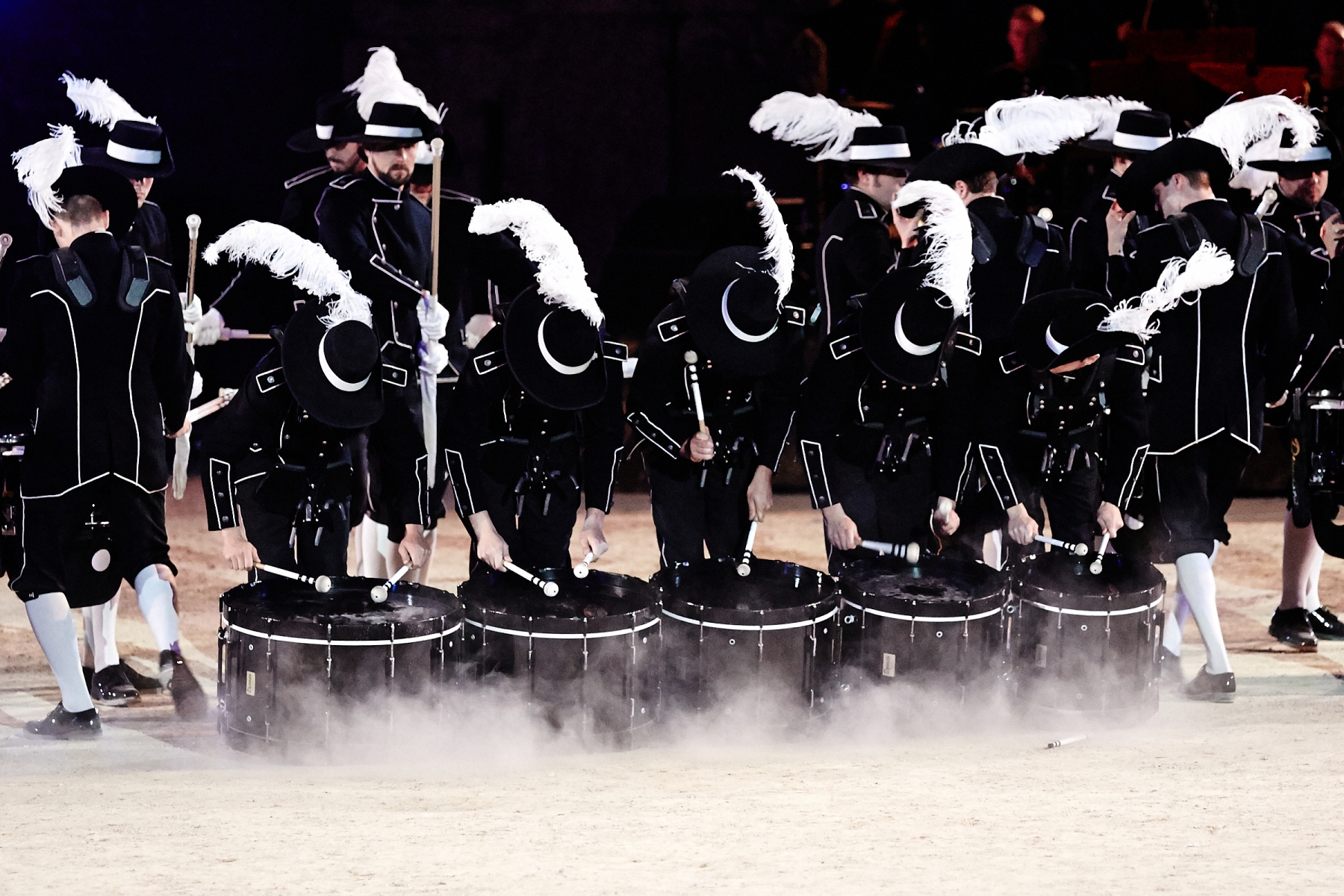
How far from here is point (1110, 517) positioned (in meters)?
6.44

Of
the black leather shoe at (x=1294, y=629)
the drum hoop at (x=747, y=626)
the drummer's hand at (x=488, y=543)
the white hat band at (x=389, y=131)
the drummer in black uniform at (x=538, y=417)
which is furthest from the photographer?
the black leather shoe at (x=1294, y=629)

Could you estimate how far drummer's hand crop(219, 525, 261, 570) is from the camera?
5773 millimetres

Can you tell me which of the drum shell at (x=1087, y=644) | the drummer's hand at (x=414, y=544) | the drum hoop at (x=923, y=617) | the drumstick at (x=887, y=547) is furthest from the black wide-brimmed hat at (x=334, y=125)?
the drum shell at (x=1087, y=644)

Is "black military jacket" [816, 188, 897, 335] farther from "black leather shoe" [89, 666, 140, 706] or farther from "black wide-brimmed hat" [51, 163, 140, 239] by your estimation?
"black leather shoe" [89, 666, 140, 706]

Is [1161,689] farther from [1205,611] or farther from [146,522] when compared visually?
[146,522]

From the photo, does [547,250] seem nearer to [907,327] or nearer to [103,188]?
[907,327]

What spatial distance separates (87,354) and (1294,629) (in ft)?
16.2

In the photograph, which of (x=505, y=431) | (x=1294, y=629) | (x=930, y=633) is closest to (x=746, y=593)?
(x=930, y=633)

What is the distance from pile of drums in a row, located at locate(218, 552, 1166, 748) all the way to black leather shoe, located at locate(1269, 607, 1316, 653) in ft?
4.88

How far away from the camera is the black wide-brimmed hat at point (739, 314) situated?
19.7 ft

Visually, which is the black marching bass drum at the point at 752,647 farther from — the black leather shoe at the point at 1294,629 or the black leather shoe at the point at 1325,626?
the black leather shoe at the point at 1325,626

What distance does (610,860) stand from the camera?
4734 mm

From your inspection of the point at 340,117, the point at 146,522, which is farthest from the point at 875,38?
the point at 146,522

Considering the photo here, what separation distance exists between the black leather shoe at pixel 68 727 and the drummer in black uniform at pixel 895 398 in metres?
2.56
